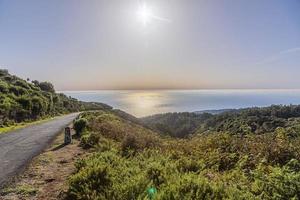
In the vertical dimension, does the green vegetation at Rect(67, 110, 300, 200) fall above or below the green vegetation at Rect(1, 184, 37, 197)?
above

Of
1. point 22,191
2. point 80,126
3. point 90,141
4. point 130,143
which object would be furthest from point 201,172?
point 80,126

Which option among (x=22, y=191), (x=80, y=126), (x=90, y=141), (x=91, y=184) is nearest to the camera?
(x=91, y=184)

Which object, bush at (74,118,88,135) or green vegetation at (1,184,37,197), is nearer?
green vegetation at (1,184,37,197)

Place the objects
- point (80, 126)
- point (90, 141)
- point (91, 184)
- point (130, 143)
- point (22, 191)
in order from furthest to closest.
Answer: point (80, 126), point (90, 141), point (130, 143), point (22, 191), point (91, 184)

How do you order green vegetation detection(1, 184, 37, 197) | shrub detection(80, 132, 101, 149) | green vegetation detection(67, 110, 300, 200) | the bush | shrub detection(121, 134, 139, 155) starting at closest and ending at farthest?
green vegetation detection(67, 110, 300, 200), green vegetation detection(1, 184, 37, 197), shrub detection(121, 134, 139, 155), shrub detection(80, 132, 101, 149), the bush

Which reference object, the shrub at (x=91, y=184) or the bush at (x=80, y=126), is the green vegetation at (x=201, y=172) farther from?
the bush at (x=80, y=126)

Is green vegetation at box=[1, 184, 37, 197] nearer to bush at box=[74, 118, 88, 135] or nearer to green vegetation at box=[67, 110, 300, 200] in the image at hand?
green vegetation at box=[67, 110, 300, 200]

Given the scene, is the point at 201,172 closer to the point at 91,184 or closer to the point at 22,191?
the point at 91,184

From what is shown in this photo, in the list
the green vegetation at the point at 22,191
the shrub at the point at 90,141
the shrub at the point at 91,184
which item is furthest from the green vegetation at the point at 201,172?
the green vegetation at the point at 22,191

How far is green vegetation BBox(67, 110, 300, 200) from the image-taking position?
536 cm

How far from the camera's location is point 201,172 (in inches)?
270

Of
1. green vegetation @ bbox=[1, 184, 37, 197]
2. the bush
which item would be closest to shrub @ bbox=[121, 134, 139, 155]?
green vegetation @ bbox=[1, 184, 37, 197]

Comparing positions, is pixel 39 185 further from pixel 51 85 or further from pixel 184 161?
pixel 51 85

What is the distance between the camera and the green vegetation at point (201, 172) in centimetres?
536
